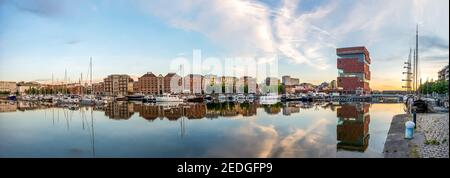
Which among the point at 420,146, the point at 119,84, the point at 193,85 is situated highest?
the point at 119,84

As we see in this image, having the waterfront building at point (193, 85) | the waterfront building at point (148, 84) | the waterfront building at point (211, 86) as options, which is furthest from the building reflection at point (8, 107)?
the waterfront building at point (148, 84)

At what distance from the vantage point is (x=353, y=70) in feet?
227

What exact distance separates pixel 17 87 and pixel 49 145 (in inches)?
3455

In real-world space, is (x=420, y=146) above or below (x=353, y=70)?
below

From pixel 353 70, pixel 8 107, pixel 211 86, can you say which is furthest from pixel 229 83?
pixel 8 107

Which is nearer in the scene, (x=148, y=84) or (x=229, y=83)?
(x=229, y=83)

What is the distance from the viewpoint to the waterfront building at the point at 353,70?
68.6 meters

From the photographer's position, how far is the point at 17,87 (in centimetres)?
8488

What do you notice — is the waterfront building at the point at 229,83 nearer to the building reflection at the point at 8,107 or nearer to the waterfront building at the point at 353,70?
the waterfront building at the point at 353,70

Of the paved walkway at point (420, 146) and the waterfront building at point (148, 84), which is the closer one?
the paved walkway at point (420, 146)

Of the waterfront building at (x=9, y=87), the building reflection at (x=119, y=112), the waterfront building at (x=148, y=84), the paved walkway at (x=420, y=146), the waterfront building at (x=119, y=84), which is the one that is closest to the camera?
the paved walkway at (x=420, y=146)

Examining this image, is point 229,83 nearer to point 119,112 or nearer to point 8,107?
point 8,107

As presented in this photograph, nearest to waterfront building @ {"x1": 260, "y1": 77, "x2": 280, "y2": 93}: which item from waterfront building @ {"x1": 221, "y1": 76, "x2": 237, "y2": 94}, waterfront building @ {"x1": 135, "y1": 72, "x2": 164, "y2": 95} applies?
waterfront building @ {"x1": 221, "y1": 76, "x2": 237, "y2": 94}
